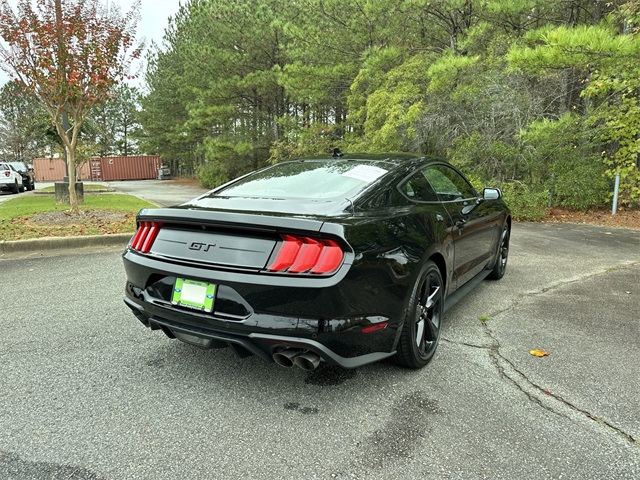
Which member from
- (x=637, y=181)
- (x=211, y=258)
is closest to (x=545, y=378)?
(x=211, y=258)

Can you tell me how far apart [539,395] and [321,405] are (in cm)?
132

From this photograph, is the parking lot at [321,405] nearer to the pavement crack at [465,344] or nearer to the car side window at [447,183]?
the pavement crack at [465,344]

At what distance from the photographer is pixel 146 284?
2.73m

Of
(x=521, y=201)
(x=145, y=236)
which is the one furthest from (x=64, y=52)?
(x=521, y=201)

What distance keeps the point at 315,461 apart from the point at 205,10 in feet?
63.0

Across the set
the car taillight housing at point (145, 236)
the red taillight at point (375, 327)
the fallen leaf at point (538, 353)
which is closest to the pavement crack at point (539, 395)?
the fallen leaf at point (538, 353)

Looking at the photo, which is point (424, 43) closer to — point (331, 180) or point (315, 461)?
point (331, 180)

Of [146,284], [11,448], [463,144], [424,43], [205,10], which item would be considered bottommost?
[11,448]

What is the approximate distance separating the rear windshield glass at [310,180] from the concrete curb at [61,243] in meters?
4.42

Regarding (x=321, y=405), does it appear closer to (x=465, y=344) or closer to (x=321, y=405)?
(x=321, y=405)

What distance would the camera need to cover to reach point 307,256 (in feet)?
7.53

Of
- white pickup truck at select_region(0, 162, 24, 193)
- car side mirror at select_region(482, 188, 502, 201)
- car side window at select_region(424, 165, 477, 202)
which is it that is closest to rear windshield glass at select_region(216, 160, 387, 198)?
car side window at select_region(424, 165, 477, 202)

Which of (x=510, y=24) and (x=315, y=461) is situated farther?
(x=510, y=24)

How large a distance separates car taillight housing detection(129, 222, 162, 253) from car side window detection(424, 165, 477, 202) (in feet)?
7.02
